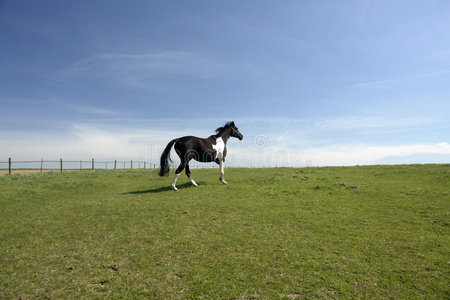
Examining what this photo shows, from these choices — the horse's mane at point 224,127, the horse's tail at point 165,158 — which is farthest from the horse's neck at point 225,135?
the horse's tail at point 165,158

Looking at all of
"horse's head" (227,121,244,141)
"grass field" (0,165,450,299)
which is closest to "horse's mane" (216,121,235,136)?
"horse's head" (227,121,244,141)

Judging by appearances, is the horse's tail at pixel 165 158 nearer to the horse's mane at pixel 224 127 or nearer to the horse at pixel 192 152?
the horse at pixel 192 152

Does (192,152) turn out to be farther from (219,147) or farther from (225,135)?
(225,135)

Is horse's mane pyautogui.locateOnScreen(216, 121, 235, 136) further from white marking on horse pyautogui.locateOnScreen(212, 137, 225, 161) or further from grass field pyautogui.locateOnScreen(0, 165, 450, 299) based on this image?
grass field pyautogui.locateOnScreen(0, 165, 450, 299)

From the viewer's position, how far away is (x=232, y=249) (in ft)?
14.2

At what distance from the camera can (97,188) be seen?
12.9 metres

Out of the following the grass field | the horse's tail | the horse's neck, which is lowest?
the grass field

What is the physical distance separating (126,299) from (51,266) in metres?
1.92

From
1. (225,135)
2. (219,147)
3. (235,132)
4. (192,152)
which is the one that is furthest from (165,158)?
(235,132)

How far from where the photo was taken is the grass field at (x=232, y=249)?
10.8 feet

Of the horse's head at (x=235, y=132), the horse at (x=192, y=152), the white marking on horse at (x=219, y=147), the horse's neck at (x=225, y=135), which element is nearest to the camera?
the horse at (x=192, y=152)

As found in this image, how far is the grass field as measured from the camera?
329 centimetres

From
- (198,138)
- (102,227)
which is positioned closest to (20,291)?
(102,227)

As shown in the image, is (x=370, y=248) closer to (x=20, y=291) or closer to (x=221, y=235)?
(x=221, y=235)
